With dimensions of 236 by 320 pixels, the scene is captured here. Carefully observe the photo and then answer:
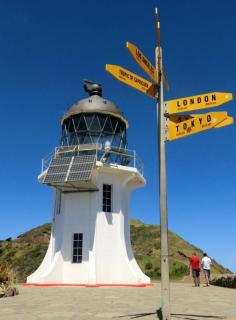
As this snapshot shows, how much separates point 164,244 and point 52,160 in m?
12.8

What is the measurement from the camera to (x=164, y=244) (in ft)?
24.5

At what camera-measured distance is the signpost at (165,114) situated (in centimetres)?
750

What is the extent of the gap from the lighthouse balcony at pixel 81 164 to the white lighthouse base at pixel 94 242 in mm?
326

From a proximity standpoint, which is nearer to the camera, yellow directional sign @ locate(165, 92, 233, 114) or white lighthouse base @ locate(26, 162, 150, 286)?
yellow directional sign @ locate(165, 92, 233, 114)

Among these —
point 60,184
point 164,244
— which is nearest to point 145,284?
point 60,184

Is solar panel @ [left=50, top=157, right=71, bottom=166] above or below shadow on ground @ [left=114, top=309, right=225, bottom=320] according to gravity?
above

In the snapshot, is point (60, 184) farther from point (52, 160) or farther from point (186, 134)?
point (186, 134)

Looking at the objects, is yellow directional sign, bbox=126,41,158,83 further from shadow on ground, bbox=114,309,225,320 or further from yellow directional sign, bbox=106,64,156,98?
shadow on ground, bbox=114,309,225,320

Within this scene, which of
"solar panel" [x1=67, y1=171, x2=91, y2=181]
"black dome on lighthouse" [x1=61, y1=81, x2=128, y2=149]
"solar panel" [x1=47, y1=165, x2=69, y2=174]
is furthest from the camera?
"black dome on lighthouse" [x1=61, y1=81, x2=128, y2=149]

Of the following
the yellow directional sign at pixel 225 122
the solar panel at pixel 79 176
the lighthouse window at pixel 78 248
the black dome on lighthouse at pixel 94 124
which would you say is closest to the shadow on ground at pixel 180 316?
the yellow directional sign at pixel 225 122

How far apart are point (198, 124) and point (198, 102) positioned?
1.86ft

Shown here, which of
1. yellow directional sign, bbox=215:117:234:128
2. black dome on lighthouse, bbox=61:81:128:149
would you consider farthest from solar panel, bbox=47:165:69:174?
yellow directional sign, bbox=215:117:234:128

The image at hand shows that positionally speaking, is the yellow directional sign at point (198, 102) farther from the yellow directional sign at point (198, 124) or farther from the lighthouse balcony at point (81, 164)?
the lighthouse balcony at point (81, 164)

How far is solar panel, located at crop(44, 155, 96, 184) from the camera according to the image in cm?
1777
